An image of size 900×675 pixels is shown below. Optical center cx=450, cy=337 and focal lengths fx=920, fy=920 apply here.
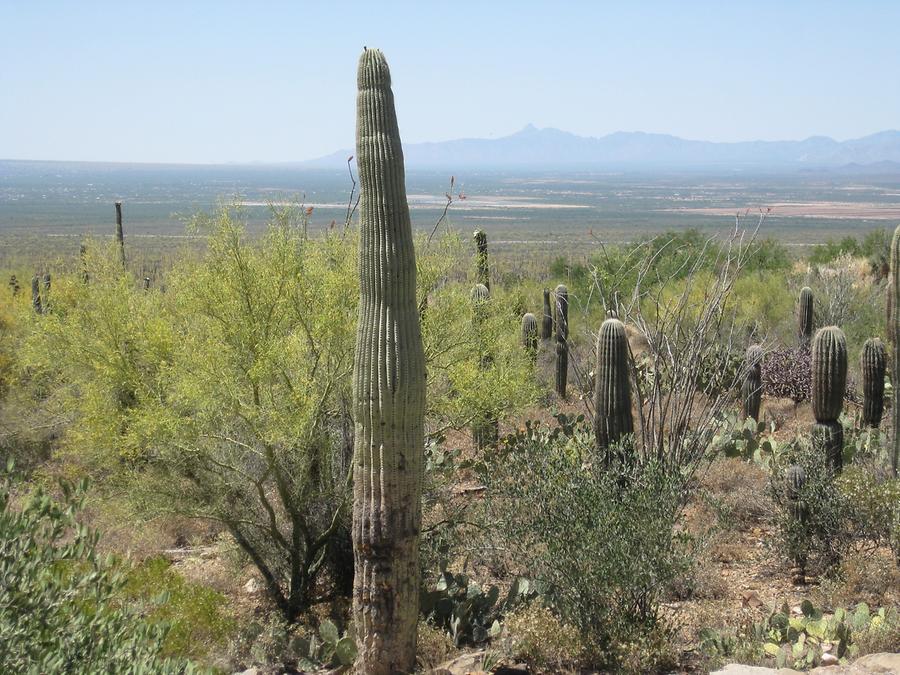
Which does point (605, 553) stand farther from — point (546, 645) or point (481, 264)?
point (481, 264)

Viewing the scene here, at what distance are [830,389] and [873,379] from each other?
7.82 feet

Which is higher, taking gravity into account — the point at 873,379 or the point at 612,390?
the point at 612,390

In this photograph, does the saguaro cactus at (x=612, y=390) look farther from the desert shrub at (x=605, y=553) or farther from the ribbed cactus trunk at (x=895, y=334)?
the ribbed cactus trunk at (x=895, y=334)

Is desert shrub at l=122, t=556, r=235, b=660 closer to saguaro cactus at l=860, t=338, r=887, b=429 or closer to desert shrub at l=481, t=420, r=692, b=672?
desert shrub at l=481, t=420, r=692, b=672

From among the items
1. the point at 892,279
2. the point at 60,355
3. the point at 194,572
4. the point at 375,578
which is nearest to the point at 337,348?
the point at 375,578

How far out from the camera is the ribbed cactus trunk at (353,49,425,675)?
6133 millimetres

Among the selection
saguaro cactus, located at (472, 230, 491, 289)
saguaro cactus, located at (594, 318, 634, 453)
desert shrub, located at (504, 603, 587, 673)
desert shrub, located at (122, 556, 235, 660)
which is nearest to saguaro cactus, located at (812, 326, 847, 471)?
saguaro cactus, located at (594, 318, 634, 453)

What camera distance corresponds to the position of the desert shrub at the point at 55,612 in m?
3.71

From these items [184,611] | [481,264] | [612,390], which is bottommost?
[184,611]

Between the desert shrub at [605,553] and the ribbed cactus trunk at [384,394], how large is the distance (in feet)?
3.53

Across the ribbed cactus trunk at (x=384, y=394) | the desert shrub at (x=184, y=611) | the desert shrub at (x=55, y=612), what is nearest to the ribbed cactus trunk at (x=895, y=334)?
the ribbed cactus trunk at (x=384, y=394)

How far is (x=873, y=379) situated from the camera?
11953mm

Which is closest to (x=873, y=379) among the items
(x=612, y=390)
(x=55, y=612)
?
(x=612, y=390)

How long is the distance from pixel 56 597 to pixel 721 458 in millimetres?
9648
